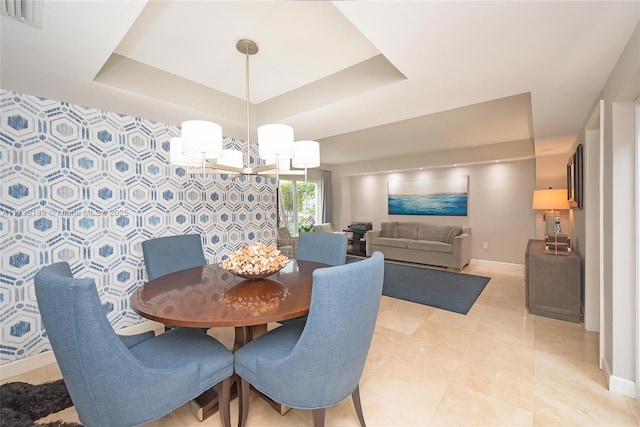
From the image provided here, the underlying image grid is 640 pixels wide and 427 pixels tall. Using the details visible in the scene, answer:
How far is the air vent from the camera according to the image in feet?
3.81

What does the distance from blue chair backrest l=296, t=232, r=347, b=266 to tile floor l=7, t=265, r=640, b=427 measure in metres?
0.84

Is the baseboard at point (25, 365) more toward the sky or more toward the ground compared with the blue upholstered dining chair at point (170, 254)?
more toward the ground

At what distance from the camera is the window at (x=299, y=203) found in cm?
741

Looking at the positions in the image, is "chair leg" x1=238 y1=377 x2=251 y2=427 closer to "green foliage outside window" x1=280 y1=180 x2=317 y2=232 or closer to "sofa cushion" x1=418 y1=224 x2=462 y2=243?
"sofa cushion" x1=418 y1=224 x2=462 y2=243

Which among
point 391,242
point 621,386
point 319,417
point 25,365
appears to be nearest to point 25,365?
point 25,365

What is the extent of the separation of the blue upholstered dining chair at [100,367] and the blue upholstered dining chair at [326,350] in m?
0.30

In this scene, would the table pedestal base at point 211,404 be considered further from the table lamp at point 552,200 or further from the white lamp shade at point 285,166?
the table lamp at point 552,200

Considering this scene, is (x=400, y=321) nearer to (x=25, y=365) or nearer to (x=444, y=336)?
(x=444, y=336)

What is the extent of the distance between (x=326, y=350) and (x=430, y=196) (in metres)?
5.73

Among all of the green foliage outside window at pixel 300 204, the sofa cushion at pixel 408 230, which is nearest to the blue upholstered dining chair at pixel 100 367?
the sofa cushion at pixel 408 230

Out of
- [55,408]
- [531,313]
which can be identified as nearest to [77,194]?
[55,408]

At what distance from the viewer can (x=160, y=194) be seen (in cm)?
282

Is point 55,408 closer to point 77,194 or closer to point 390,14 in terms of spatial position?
point 77,194

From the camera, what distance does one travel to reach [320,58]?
2.08 metres
